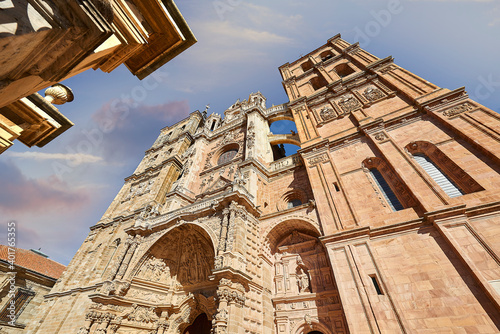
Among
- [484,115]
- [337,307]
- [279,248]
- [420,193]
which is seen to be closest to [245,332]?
[337,307]

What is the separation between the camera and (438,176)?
8.96m

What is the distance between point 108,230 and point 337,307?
752 inches

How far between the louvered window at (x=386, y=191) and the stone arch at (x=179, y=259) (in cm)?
914

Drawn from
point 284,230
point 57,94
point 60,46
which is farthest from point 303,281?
point 60,46

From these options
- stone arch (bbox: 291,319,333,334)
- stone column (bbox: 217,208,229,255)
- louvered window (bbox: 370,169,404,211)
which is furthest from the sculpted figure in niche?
louvered window (bbox: 370,169,404,211)

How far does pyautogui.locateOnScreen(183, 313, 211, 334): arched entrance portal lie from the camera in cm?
1078

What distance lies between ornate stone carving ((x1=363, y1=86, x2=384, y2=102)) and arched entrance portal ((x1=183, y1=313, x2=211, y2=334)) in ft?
55.4

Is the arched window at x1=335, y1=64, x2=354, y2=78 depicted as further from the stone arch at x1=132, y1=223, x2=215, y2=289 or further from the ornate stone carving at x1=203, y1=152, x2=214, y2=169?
the stone arch at x1=132, y1=223, x2=215, y2=289

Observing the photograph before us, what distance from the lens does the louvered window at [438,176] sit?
8227 millimetres

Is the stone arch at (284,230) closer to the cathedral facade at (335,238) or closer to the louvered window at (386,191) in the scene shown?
the cathedral facade at (335,238)

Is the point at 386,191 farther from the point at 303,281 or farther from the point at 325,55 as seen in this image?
the point at 325,55

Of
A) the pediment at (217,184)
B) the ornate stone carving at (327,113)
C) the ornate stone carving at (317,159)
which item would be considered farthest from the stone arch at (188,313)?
the ornate stone carving at (327,113)

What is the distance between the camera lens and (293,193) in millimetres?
12977

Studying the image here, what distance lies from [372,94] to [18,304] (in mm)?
31895
